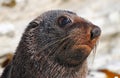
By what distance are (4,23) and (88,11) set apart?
2278 mm

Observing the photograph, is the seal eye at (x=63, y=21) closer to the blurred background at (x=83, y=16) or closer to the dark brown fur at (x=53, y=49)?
the dark brown fur at (x=53, y=49)

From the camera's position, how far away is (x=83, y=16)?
14.2m

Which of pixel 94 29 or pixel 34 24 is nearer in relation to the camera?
pixel 94 29

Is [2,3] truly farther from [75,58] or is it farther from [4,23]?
[75,58]

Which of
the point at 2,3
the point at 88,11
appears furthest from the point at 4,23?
the point at 88,11

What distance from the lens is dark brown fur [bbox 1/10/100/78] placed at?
26.1ft

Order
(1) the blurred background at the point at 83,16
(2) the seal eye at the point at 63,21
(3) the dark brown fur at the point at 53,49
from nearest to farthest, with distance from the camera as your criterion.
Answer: (3) the dark brown fur at the point at 53,49 → (2) the seal eye at the point at 63,21 → (1) the blurred background at the point at 83,16

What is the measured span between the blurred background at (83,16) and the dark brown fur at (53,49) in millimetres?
3172

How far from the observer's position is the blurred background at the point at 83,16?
41.0ft

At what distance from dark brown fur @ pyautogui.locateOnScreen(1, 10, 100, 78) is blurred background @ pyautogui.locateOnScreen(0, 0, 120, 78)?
10.4ft

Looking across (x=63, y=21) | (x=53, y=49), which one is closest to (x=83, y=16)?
(x=63, y=21)

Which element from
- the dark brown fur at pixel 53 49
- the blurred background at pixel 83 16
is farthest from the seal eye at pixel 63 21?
the blurred background at pixel 83 16

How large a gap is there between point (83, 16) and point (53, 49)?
611 centimetres

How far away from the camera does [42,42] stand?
831cm
